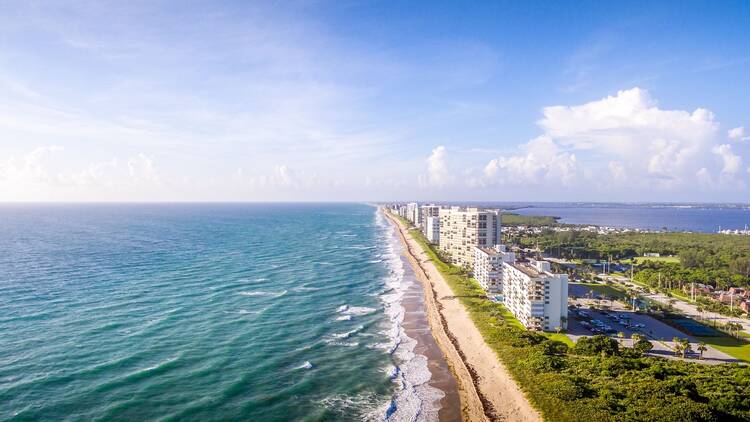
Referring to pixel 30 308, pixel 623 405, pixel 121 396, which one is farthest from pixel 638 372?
pixel 30 308

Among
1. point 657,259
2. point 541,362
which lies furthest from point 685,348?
point 657,259

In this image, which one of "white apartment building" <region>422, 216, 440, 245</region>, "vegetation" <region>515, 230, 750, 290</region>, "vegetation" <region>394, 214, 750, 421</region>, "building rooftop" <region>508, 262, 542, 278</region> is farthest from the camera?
"white apartment building" <region>422, 216, 440, 245</region>

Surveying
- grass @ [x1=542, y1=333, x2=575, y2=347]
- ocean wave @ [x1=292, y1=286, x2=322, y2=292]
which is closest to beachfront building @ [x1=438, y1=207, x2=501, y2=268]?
ocean wave @ [x1=292, y1=286, x2=322, y2=292]

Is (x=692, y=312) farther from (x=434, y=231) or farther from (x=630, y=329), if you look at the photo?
(x=434, y=231)

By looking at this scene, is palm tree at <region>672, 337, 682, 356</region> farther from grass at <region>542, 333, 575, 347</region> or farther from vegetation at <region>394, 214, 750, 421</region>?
grass at <region>542, 333, 575, 347</region>

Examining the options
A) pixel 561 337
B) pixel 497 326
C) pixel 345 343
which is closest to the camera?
pixel 345 343

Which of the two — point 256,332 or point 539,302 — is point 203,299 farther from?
point 539,302

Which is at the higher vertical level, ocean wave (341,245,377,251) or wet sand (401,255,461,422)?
ocean wave (341,245,377,251)
